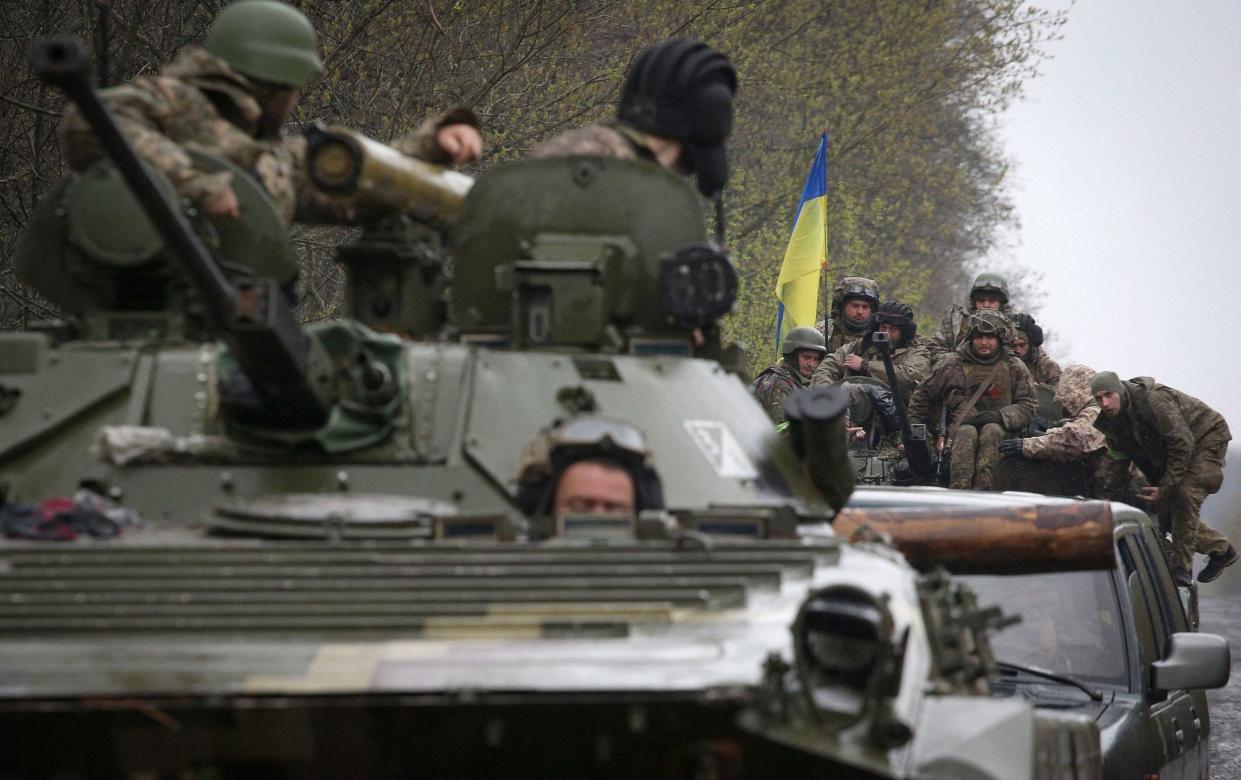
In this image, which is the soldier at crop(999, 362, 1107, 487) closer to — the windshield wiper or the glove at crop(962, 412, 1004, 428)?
the glove at crop(962, 412, 1004, 428)

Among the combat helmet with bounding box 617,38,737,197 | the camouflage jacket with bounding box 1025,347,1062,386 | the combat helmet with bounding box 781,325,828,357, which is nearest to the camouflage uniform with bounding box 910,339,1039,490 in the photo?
the camouflage jacket with bounding box 1025,347,1062,386

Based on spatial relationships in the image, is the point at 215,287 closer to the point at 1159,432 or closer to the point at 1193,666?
the point at 1193,666

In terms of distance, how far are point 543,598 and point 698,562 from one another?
0.50m

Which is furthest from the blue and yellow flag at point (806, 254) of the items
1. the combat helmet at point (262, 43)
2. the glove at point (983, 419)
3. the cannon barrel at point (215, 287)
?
the cannon barrel at point (215, 287)

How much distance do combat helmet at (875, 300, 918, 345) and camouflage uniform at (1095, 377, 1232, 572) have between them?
2338 mm

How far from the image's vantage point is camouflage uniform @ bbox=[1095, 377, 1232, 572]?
1412cm

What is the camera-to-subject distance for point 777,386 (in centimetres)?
1526

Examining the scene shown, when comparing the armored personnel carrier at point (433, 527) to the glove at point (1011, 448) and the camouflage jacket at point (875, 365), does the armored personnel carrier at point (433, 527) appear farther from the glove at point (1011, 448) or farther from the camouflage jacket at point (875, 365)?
the camouflage jacket at point (875, 365)

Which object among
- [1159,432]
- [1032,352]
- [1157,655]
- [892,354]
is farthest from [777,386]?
[1157,655]

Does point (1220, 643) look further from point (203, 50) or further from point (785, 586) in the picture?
point (203, 50)

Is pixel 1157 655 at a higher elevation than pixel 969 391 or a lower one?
lower

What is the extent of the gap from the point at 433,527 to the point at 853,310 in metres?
11.0

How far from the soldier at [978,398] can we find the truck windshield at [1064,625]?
18.3 feet

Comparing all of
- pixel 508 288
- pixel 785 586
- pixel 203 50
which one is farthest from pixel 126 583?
pixel 203 50
